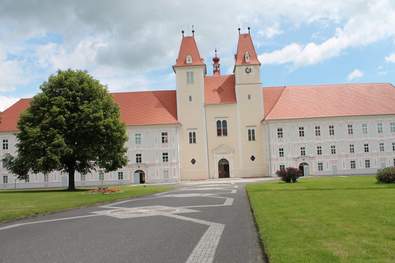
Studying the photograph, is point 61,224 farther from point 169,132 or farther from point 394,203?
point 169,132

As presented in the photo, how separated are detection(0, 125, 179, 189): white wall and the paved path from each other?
46566 millimetres

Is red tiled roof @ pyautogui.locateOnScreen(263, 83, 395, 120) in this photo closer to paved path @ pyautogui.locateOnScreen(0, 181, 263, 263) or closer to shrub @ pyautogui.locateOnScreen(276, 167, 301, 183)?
shrub @ pyautogui.locateOnScreen(276, 167, 301, 183)

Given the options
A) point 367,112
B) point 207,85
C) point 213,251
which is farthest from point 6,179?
point 213,251

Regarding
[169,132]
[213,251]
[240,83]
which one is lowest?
[213,251]

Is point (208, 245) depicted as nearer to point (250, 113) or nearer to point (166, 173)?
point (166, 173)

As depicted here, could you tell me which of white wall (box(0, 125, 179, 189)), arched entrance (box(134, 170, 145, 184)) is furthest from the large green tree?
arched entrance (box(134, 170, 145, 184))

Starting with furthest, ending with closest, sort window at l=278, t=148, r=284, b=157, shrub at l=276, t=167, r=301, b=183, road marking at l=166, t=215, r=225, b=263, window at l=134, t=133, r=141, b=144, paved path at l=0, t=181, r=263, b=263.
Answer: window at l=134, t=133, r=141, b=144
window at l=278, t=148, r=284, b=157
shrub at l=276, t=167, r=301, b=183
paved path at l=0, t=181, r=263, b=263
road marking at l=166, t=215, r=225, b=263

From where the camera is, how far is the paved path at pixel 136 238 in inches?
353

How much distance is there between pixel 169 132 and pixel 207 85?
9.63 m

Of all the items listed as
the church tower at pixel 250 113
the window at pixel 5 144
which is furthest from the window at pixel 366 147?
the window at pixel 5 144

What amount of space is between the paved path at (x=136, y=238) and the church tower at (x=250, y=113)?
48.4m

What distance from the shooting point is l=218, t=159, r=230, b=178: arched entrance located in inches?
2569

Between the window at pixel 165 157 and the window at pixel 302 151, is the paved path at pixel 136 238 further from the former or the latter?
the window at pixel 302 151

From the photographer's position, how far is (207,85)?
68.3 metres
